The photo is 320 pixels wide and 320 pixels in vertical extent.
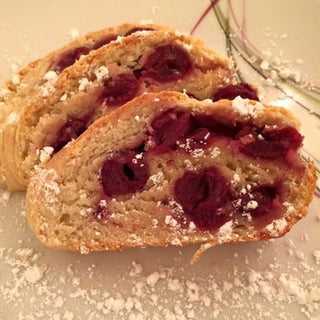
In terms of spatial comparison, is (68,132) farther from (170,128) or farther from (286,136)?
(286,136)

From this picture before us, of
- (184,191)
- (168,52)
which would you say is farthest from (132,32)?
(184,191)

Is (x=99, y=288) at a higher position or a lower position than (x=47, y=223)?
lower

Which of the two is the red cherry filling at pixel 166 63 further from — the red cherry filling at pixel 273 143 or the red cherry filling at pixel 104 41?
the red cherry filling at pixel 273 143

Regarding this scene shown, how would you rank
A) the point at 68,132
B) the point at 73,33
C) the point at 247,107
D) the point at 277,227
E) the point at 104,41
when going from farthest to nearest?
the point at 73,33 → the point at 104,41 → the point at 68,132 → the point at 277,227 → the point at 247,107

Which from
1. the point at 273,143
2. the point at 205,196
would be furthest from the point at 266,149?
the point at 205,196

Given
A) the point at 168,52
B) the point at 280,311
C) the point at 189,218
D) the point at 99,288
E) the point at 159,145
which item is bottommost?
the point at 280,311

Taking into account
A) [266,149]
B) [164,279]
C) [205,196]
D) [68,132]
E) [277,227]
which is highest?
[68,132]

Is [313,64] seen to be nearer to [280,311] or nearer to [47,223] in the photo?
[280,311]
